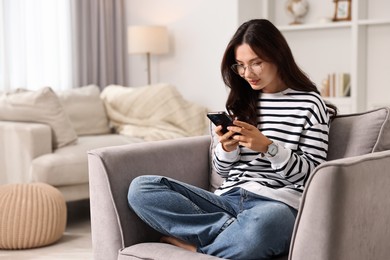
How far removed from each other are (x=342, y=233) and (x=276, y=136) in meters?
0.57

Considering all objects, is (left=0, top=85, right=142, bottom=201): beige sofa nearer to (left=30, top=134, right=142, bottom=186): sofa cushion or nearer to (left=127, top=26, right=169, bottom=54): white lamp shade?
(left=30, top=134, right=142, bottom=186): sofa cushion

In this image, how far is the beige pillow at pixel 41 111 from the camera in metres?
4.30

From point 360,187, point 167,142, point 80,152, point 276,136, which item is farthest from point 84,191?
point 360,187

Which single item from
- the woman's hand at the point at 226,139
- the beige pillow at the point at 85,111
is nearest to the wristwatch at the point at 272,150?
the woman's hand at the point at 226,139

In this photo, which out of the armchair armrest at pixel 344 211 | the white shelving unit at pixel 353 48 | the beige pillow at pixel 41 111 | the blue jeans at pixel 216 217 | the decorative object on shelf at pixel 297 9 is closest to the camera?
the armchair armrest at pixel 344 211

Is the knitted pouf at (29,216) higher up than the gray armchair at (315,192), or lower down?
lower down

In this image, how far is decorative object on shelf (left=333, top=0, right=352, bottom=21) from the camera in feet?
16.9

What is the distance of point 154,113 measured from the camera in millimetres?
5004

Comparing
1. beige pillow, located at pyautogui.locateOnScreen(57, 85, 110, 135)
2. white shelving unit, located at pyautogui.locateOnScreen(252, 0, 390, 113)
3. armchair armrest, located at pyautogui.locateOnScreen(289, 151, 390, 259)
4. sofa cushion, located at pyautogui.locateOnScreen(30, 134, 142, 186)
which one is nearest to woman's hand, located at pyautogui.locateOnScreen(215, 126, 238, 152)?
armchair armrest, located at pyautogui.locateOnScreen(289, 151, 390, 259)

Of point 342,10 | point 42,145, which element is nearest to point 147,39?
point 342,10

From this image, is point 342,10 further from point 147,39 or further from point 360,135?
point 360,135

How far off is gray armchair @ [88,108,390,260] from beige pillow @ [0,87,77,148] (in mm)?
1788

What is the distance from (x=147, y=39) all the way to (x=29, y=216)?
233 cm

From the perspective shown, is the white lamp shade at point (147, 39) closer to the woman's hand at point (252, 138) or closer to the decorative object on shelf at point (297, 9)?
the decorative object on shelf at point (297, 9)
